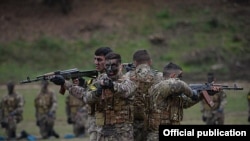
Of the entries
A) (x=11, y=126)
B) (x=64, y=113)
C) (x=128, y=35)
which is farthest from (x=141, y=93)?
(x=128, y=35)

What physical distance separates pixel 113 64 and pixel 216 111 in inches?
475

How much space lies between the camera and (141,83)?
14508 millimetres

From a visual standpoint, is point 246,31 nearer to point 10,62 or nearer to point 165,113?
point 10,62

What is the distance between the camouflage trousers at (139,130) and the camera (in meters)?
14.5

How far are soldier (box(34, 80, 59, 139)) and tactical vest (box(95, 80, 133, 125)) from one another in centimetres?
1278

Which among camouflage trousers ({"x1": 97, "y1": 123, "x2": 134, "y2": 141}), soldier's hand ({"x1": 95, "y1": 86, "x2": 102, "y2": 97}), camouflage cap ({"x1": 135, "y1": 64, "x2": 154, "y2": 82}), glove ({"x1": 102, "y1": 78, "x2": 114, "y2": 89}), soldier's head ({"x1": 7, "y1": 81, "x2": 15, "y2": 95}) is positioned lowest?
camouflage trousers ({"x1": 97, "y1": 123, "x2": 134, "y2": 141})

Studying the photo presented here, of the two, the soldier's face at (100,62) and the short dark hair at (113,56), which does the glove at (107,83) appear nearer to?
the short dark hair at (113,56)

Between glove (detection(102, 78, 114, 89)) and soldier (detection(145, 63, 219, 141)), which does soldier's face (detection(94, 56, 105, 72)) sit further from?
glove (detection(102, 78, 114, 89))

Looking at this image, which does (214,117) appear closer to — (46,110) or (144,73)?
(46,110)

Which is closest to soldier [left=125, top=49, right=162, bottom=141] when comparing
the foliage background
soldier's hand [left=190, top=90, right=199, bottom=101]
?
soldier's hand [left=190, top=90, right=199, bottom=101]

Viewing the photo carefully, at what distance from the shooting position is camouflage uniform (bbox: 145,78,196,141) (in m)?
14.1

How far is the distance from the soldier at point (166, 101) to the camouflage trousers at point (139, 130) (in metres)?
0.11

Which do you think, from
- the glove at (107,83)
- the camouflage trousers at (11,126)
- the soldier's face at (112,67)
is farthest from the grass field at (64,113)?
the glove at (107,83)

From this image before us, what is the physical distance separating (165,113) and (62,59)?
93.8ft
